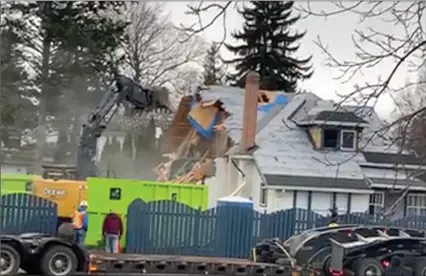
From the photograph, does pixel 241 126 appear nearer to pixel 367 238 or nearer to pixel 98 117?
pixel 98 117

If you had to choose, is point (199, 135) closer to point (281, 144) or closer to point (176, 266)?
point (281, 144)

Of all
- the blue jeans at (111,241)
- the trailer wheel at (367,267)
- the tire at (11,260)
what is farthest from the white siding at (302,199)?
the tire at (11,260)

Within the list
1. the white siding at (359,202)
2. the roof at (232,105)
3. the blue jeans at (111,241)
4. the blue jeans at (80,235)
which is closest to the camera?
the blue jeans at (80,235)

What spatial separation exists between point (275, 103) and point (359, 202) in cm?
381

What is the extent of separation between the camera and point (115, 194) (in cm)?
1594

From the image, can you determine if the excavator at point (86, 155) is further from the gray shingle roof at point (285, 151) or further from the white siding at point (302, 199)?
the white siding at point (302, 199)

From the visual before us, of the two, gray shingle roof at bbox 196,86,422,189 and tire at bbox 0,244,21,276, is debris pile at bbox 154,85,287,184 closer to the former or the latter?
gray shingle roof at bbox 196,86,422,189

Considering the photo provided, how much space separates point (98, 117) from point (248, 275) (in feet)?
16.6

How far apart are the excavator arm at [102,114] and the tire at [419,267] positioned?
629 centimetres

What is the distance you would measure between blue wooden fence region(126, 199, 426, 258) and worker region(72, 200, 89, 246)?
1348 millimetres

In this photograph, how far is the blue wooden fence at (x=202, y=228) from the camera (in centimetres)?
1592

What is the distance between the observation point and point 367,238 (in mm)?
11891

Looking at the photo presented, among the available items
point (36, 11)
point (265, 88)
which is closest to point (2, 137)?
point (36, 11)

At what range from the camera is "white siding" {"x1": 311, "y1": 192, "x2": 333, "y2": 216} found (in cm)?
2247
